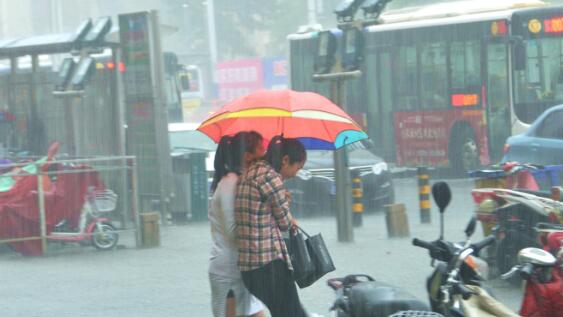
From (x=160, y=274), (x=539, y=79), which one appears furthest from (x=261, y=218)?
(x=539, y=79)

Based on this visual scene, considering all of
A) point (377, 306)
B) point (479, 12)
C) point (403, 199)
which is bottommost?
point (403, 199)

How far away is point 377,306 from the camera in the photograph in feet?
17.0

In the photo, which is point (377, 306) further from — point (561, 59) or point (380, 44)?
point (380, 44)

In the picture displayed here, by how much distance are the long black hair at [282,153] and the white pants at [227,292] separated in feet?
2.17

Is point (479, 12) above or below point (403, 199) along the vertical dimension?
above

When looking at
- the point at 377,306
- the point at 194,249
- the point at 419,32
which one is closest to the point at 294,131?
the point at 377,306

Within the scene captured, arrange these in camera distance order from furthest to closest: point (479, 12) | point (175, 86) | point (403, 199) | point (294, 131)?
point (175, 86), point (479, 12), point (403, 199), point (294, 131)

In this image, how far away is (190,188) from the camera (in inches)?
672

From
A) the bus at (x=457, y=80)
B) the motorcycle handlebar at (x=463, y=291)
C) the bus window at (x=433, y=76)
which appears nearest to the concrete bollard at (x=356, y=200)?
the bus at (x=457, y=80)

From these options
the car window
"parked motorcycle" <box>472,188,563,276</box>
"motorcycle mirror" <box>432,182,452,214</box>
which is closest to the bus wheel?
the car window

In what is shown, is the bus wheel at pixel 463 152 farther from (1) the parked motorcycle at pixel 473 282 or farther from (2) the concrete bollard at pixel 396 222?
(1) the parked motorcycle at pixel 473 282

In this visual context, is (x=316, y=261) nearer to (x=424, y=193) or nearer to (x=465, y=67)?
(x=424, y=193)

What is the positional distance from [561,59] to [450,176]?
3699 mm

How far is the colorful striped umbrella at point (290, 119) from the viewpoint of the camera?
6.46 m
